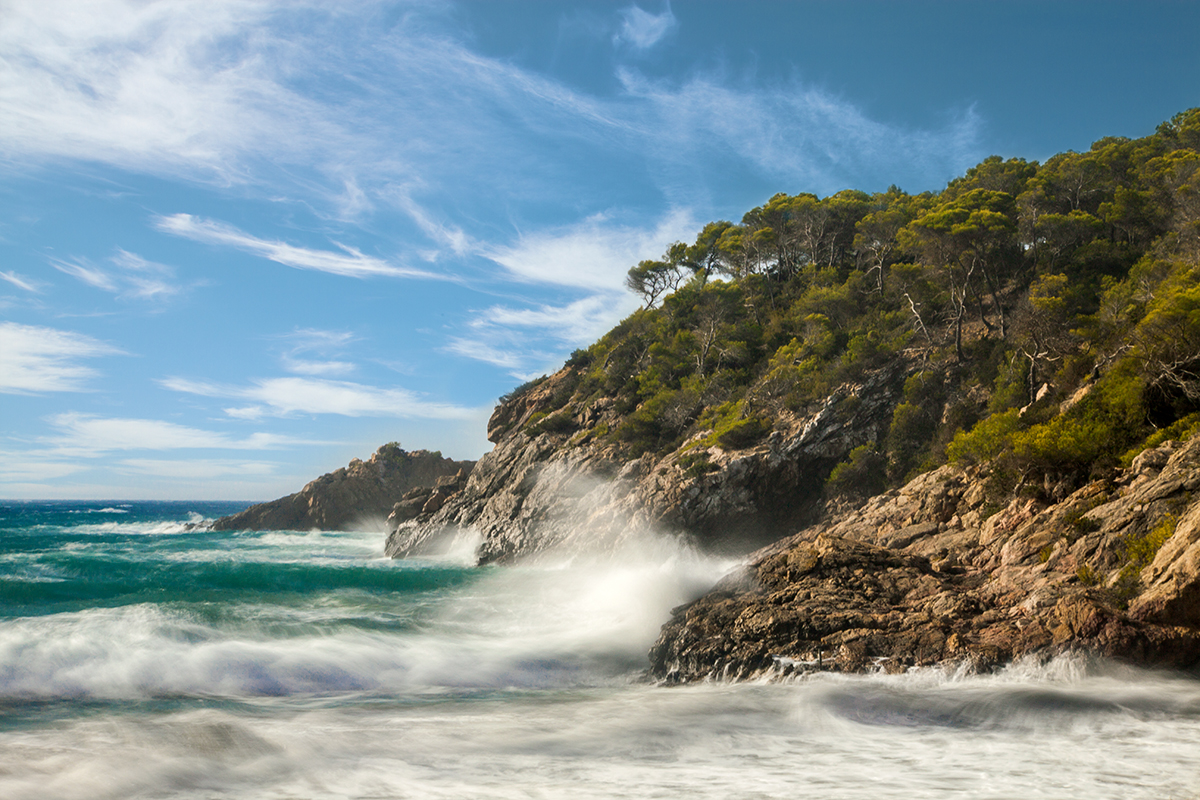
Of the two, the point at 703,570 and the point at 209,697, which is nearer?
the point at 209,697

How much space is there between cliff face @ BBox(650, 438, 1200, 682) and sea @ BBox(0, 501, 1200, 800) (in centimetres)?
50

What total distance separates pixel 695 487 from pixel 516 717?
17.4 m

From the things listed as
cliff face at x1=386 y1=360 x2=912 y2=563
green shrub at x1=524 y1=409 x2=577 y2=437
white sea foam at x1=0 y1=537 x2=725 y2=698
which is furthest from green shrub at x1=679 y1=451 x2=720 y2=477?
green shrub at x1=524 y1=409 x2=577 y2=437

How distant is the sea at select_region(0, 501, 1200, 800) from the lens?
740 centimetres

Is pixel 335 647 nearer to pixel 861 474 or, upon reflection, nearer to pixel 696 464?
pixel 696 464

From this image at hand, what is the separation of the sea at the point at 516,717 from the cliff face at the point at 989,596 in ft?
1.65

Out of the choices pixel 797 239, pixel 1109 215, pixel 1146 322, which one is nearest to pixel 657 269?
pixel 797 239

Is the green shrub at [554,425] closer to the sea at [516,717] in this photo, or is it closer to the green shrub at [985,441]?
the sea at [516,717]

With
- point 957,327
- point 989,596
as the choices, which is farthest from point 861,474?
point 989,596

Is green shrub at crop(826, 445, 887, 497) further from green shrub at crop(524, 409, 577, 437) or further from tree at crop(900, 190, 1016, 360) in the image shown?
green shrub at crop(524, 409, 577, 437)

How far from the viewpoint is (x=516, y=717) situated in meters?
10.5

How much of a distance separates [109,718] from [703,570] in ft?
48.5

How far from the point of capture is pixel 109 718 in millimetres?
10289

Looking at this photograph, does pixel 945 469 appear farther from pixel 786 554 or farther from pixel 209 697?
pixel 209 697
